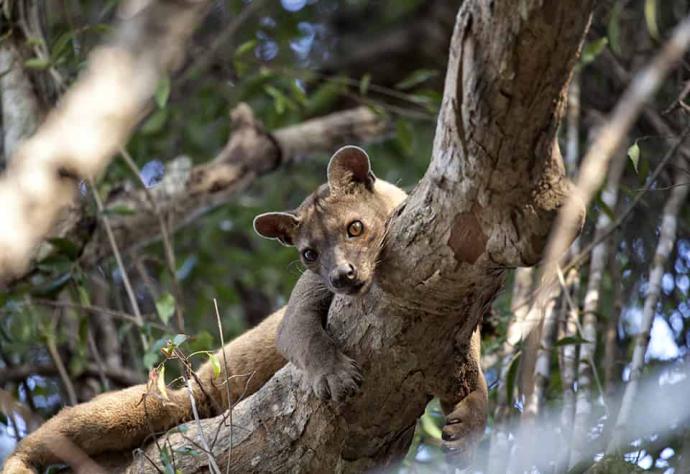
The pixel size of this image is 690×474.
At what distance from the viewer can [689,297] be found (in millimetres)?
4984

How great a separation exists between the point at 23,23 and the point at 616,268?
12.2ft

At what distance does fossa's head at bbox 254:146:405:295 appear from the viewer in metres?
3.81

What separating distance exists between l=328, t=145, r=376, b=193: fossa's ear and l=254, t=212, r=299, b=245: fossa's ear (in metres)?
0.24

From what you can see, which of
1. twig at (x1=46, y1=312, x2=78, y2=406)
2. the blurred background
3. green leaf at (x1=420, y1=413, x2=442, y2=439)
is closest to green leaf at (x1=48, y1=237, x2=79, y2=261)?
the blurred background

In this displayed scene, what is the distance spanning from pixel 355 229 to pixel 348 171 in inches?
14.2

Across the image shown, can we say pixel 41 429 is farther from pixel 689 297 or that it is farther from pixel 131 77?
pixel 689 297

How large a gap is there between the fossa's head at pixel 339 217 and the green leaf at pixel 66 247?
1.36 meters

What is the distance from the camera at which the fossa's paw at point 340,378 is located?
3244 mm

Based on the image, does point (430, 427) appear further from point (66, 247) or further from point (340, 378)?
point (66, 247)

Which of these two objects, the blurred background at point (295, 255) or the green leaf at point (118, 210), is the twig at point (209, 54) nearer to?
the blurred background at point (295, 255)

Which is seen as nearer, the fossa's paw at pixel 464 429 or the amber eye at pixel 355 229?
the fossa's paw at pixel 464 429

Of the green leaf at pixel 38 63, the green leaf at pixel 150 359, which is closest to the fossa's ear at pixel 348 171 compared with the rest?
the green leaf at pixel 150 359

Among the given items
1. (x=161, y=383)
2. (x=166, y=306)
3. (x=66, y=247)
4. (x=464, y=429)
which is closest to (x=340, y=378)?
(x=464, y=429)

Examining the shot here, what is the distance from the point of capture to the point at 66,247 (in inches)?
198
